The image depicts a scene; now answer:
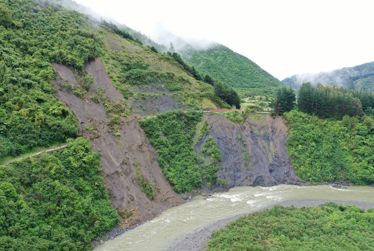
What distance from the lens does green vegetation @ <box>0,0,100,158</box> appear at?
36.3m

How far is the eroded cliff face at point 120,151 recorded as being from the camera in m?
38.0

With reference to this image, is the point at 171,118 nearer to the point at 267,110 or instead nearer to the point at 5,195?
the point at 267,110

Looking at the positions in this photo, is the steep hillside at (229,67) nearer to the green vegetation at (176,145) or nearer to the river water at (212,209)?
the green vegetation at (176,145)

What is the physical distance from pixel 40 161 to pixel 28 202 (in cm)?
429

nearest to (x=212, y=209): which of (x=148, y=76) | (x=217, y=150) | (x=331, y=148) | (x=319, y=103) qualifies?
(x=217, y=150)

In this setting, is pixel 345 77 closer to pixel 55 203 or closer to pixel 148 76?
pixel 148 76

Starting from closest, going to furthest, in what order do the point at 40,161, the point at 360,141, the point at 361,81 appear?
the point at 40,161
the point at 360,141
the point at 361,81

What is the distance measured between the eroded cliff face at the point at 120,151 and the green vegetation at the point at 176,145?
95cm

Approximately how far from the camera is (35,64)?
4588cm

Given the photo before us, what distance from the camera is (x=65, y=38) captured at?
5397 centimetres

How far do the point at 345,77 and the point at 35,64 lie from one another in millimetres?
146001

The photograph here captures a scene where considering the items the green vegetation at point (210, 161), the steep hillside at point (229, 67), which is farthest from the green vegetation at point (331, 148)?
the steep hillside at point (229, 67)

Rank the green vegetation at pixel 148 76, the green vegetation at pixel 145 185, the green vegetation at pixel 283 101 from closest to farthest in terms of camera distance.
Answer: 1. the green vegetation at pixel 145 185
2. the green vegetation at pixel 148 76
3. the green vegetation at pixel 283 101

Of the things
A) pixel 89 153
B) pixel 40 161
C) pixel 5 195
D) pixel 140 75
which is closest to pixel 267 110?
pixel 140 75
